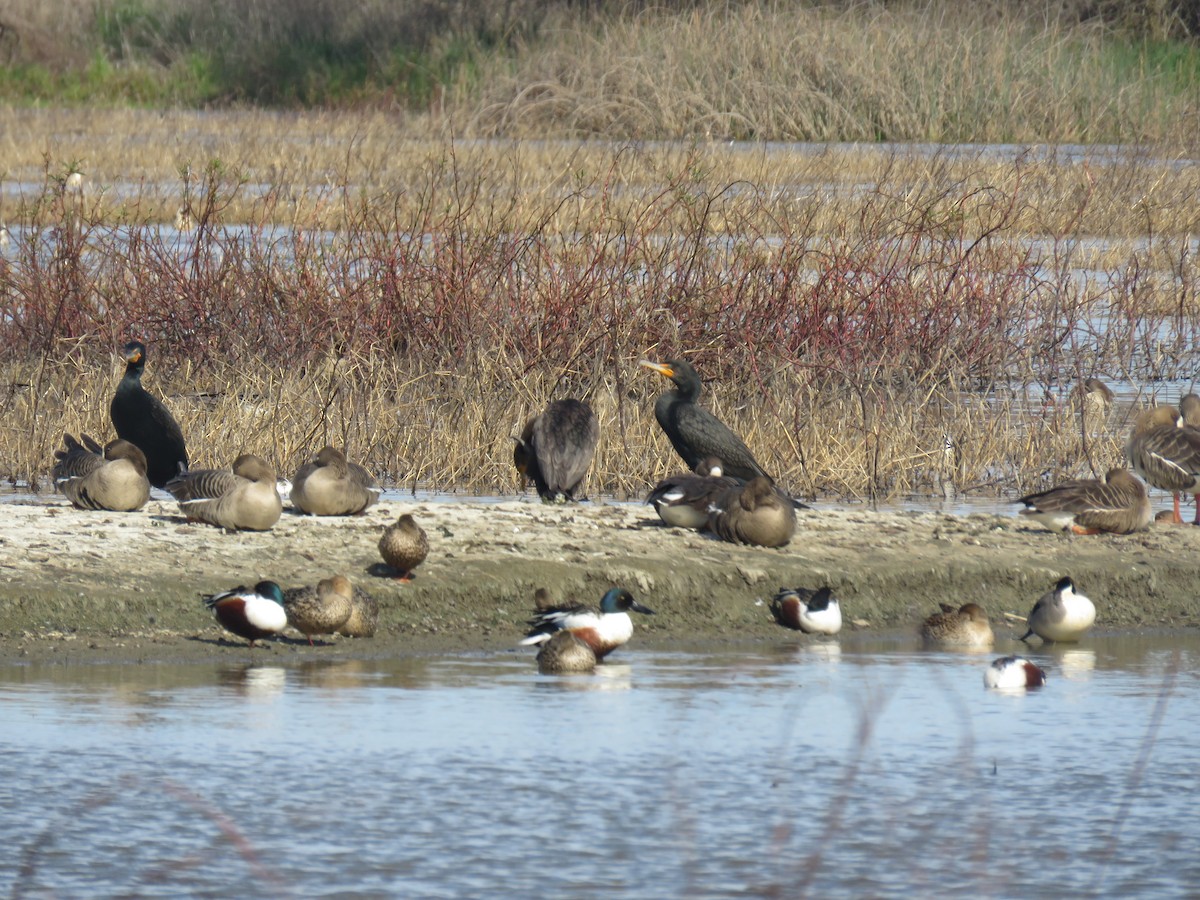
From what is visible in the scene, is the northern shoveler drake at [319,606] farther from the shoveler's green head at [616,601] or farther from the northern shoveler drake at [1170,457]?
the northern shoveler drake at [1170,457]

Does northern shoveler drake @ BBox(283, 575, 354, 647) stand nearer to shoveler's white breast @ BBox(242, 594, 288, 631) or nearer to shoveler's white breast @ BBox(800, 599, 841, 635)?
shoveler's white breast @ BBox(242, 594, 288, 631)

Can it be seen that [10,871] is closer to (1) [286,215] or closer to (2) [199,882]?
(2) [199,882]

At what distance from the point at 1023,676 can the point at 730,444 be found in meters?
3.75

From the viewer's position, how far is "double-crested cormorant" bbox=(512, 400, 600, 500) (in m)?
11.1

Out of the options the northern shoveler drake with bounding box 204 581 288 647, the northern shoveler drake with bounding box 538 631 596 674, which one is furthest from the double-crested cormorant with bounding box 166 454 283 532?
the northern shoveler drake with bounding box 538 631 596 674

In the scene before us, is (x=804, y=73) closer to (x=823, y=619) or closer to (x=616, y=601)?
(x=823, y=619)

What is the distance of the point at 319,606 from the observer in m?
8.52

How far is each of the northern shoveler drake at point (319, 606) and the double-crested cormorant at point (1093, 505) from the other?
3722 mm

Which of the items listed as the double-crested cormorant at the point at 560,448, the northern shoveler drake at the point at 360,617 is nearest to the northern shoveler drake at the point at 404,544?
the northern shoveler drake at the point at 360,617

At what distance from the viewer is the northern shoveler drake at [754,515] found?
32.7 feet

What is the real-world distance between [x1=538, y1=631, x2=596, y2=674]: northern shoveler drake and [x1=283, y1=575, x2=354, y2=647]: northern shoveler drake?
2.82ft

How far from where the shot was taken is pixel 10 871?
210 inches

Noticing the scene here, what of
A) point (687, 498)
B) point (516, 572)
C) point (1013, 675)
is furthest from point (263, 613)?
point (1013, 675)

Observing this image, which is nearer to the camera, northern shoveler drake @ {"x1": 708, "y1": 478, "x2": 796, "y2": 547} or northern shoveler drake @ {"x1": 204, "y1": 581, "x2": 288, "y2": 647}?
northern shoveler drake @ {"x1": 204, "y1": 581, "x2": 288, "y2": 647}
